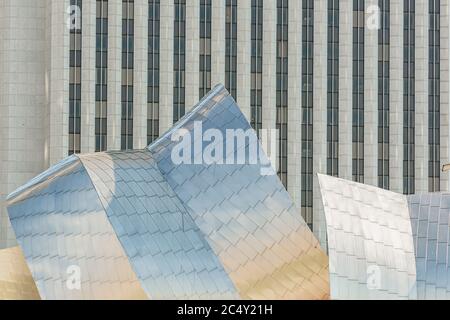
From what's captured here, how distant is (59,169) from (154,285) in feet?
19.2

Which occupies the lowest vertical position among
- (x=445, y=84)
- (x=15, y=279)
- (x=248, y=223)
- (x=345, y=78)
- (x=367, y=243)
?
(x=15, y=279)

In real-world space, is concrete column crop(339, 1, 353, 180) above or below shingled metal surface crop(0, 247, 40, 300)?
above

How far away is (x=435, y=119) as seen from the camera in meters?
95.6

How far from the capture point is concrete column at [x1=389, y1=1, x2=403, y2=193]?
311ft

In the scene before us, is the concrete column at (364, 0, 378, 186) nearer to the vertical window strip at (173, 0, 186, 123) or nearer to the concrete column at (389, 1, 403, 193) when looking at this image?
the concrete column at (389, 1, 403, 193)

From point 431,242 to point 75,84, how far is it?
46.9 m

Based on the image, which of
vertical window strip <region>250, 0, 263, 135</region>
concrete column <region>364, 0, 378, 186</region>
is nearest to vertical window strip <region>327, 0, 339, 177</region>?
concrete column <region>364, 0, 378, 186</region>

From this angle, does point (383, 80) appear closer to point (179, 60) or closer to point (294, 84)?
point (294, 84)

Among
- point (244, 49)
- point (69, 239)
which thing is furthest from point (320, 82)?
point (69, 239)

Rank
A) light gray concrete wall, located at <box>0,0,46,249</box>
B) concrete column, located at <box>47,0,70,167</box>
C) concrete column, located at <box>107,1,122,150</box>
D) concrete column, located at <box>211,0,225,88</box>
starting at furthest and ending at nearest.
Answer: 1. light gray concrete wall, located at <box>0,0,46,249</box>
2. concrete column, located at <box>211,0,225,88</box>
3. concrete column, located at <box>107,1,122,150</box>
4. concrete column, located at <box>47,0,70,167</box>

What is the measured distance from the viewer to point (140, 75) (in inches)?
3659

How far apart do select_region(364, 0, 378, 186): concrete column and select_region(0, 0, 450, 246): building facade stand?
6cm

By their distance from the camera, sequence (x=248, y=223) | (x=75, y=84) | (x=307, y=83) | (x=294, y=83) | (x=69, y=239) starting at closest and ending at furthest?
1. (x=69, y=239)
2. (x=248, y=223)
3. (x=75, y=84)
4. (x=294, y=83)
5. (x=307, y=83)

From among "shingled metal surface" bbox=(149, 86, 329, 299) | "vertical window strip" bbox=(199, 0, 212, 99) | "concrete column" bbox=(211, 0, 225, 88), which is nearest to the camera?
"shingled metal surface" bbox=(149, 86, 329, 299)
